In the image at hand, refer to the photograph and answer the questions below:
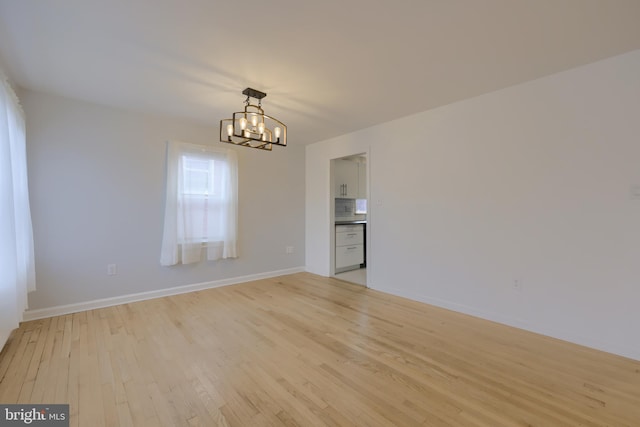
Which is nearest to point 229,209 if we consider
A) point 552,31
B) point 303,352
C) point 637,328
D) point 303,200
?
point 303,200

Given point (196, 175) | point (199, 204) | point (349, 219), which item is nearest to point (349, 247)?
point (349, 219)

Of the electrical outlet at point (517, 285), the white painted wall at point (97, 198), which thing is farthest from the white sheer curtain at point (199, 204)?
the electrical outlet at point (517, 285)

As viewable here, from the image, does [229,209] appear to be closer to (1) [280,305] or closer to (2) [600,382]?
(1) [280,305]

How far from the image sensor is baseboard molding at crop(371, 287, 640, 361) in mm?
2184

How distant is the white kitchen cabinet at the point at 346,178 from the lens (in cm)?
545

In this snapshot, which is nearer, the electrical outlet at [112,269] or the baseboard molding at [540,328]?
the baseboard molding at [540,328]

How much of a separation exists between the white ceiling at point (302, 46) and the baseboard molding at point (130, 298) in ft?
7.86

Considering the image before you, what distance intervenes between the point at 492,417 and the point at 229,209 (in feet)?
12.4

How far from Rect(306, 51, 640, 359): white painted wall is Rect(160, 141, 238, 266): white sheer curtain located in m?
2.39

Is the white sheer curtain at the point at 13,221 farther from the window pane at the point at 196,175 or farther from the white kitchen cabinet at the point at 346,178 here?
the white kitchen cabinet at the point at 346,178

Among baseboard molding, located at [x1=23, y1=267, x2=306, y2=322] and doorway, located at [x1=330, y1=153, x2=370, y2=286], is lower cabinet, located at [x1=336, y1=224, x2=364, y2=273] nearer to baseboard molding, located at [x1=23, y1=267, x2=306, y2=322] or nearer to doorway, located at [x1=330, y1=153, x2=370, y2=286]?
doorway, located at [x1=330, y1=153, x2=370, y2=286]

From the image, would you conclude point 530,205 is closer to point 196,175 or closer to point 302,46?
point 302,46

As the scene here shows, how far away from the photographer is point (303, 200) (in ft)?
17.3

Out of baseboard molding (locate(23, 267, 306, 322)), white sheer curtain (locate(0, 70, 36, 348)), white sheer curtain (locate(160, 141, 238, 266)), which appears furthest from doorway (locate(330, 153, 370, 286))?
white sheer curtain (locate(0, 70, 36, 348))
